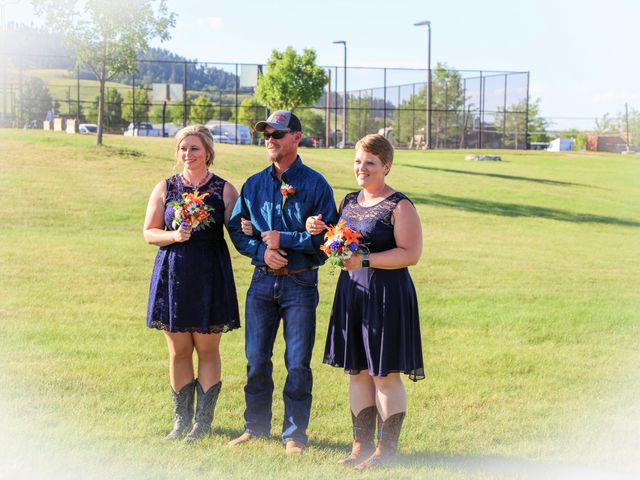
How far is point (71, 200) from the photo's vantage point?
54.4ft

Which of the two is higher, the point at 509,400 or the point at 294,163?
the point at 294,163

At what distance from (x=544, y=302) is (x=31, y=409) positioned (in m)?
6.13

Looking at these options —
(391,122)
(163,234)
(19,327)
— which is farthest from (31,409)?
(391,122)

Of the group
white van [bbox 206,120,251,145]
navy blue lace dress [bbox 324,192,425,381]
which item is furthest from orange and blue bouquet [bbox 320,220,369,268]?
white van [bbox 206,120,251,145]

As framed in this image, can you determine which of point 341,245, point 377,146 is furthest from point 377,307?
point 377,146

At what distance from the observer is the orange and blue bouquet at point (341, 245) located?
3941mm

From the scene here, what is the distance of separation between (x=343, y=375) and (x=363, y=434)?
6.49 feet

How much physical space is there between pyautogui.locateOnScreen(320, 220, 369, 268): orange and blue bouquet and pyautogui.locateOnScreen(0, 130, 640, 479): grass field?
1.02m

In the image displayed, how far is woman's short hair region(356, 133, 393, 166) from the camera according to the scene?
409cm

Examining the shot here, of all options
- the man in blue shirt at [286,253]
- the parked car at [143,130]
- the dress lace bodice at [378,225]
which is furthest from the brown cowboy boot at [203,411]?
the parked car at [143,130]

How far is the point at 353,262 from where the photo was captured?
13.1ft

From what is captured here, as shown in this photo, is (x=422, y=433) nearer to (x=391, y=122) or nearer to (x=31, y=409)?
(x=31, y=409)

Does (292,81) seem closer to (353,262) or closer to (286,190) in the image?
(286,190)

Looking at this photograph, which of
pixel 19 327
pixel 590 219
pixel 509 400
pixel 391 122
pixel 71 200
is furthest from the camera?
pixel 391 122
